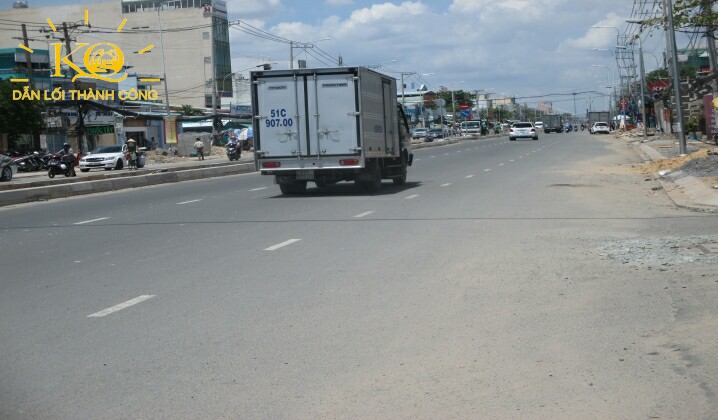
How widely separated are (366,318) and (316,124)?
15.4m

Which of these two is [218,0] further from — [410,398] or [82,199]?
[410,398]

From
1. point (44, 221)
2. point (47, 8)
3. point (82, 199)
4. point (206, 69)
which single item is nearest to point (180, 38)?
point (206, 69)

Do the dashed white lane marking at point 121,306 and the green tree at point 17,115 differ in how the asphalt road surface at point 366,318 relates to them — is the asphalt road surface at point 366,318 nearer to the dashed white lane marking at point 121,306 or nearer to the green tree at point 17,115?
the dashed white lane marking at point 121,306

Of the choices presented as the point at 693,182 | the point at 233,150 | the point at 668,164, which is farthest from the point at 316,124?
the point at 233,150

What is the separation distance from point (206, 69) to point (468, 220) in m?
111

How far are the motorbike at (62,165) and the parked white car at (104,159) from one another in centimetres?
498

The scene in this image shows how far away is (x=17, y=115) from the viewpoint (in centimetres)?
5947

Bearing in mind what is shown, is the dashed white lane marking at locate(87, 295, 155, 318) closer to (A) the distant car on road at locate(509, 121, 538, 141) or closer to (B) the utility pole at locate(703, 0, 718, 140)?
(B) the utility pole at locate(703, 0, 718, 140)


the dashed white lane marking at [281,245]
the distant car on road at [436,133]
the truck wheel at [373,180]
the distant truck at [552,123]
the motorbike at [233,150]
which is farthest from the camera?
the distant truck at [552,123]

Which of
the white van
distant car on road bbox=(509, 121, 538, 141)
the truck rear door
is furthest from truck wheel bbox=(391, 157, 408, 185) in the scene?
the white van

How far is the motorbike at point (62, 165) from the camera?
132 ft

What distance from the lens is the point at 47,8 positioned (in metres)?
125

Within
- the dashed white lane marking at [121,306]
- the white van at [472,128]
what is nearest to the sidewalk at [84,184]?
the dashed white lane marking at [121,306]

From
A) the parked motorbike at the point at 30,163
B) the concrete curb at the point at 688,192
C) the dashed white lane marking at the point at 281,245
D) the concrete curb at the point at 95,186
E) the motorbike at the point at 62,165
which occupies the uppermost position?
the parked motorbike at the point at 30,163
